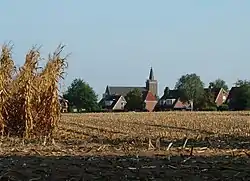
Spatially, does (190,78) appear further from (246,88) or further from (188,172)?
(188,172)

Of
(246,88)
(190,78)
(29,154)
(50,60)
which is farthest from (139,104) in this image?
(29,154)

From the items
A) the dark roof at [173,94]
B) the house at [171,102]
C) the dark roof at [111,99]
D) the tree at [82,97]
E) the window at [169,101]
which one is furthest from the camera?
the window at [169,101]

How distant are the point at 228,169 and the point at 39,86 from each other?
11.4 metres

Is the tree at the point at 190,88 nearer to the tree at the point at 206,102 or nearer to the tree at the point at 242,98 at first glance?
the tree at the point at 206,102

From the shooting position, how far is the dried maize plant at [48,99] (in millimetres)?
18703

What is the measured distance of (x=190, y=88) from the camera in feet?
383

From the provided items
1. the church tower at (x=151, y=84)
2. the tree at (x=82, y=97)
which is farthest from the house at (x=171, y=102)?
the tree at (x=82, y=97)

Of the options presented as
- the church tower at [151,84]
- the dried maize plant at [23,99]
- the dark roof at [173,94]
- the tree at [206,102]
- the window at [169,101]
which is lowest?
the dried maize plant at [23,99]

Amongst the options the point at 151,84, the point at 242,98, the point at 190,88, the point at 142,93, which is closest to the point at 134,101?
the point at 142,93

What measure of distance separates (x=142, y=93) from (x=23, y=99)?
9182 cm

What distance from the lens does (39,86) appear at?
18.8 metres

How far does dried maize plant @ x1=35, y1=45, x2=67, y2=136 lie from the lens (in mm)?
18703

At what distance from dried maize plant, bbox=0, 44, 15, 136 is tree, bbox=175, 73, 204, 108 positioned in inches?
3511

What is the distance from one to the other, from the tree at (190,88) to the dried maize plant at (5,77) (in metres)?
89.2
